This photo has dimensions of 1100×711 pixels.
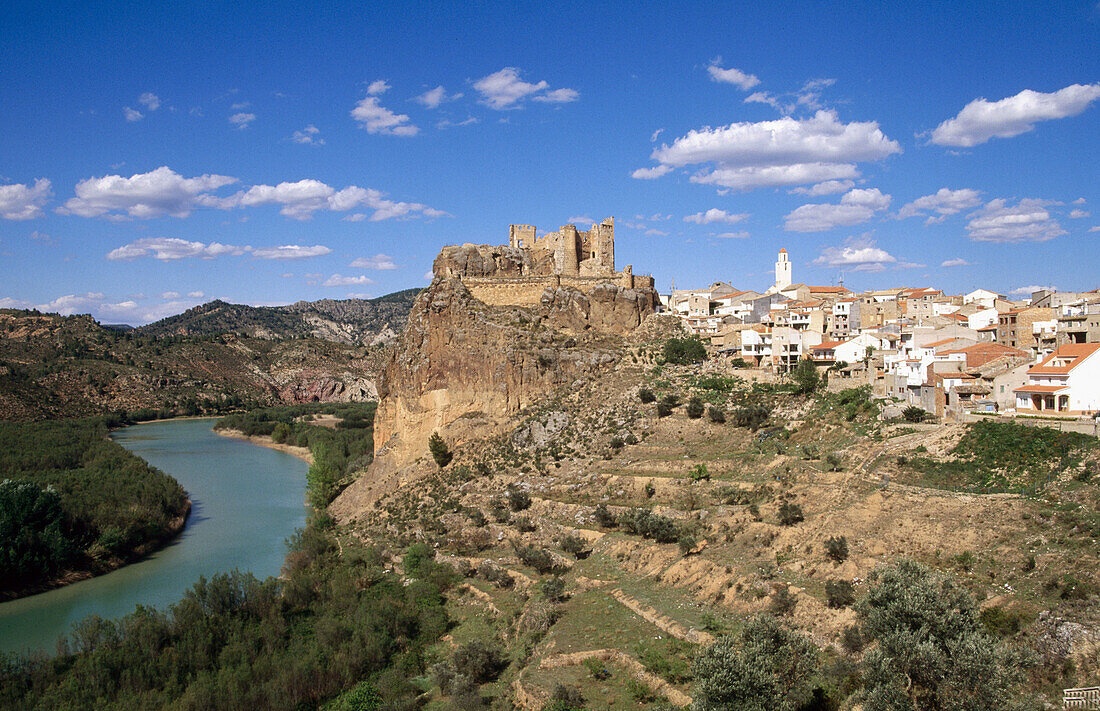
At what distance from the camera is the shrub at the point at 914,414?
23062 millimetres

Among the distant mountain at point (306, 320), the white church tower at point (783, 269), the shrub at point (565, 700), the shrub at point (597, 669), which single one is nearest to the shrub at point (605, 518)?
the shrub at point (597, 669)

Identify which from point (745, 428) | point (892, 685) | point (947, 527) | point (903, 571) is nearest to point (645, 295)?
point (745, 428)

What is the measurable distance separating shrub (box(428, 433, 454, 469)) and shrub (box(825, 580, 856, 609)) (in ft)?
66.7

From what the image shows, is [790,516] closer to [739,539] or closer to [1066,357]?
[739,539]

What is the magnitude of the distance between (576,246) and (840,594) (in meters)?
24.2

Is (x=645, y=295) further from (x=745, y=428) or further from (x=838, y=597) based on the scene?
(x=838, y=597)

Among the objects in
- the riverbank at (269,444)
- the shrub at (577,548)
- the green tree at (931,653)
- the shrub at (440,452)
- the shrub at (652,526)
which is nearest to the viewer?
the green tree at (931,653)

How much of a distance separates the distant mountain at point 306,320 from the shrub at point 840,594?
131m

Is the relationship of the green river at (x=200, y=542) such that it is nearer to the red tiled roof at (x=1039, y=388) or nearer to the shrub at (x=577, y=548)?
the shrub at (x=577, y=548)

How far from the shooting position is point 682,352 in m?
33.3

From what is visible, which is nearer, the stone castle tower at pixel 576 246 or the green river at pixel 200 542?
the green river at pixel 200 542

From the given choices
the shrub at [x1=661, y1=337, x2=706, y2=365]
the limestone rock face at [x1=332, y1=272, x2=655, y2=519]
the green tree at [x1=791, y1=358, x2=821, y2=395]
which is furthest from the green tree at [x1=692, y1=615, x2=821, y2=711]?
the shrub at [x1=661, y1=337, x2=706, y2=365]

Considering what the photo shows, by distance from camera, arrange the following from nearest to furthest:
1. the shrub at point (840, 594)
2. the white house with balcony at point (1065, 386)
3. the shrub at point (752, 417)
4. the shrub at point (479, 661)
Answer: the shrub at point (840, 594)
the shrub at point (479, 661)
the white house with balcony at point (1065, 386)
the shrub at point (752, 417)

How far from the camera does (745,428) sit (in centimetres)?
2727
